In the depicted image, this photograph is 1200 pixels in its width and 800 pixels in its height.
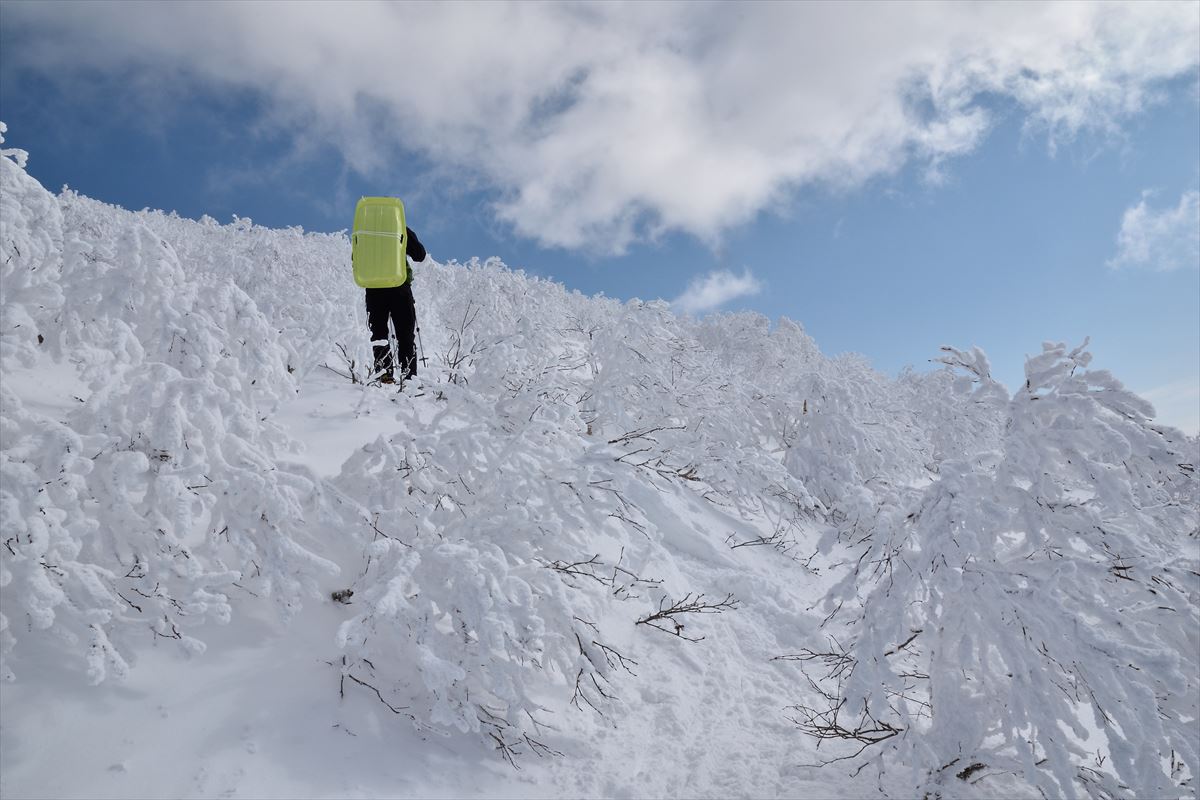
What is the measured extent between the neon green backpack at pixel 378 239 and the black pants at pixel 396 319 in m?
0.43

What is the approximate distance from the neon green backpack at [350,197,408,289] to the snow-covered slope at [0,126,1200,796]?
2.89 m

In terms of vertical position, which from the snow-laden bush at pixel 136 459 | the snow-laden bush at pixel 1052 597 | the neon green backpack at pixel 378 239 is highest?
the neon green backpack at pixel 378 239

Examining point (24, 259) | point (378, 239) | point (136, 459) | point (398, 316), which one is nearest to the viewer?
point (136, 459)

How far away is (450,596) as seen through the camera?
3.06 metres

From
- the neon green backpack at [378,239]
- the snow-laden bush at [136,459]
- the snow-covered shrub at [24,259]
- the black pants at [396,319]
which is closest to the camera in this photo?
the snow-laden bush at [136,459]

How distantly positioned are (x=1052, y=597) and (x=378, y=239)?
644 cm

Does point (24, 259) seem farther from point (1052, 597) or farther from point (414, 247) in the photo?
point (1052, 597)

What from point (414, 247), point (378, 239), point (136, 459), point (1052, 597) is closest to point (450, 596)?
point (136, 459)

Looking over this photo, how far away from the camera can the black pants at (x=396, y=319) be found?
6.95 meters

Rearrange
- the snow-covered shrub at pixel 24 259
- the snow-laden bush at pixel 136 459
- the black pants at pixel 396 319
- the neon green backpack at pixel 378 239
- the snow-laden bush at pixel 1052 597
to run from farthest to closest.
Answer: the black pants at pixel 396 319 → the neon green backpack at pixel 378 239 → the snow-covered shrub at pixel 24 259 → the snow-laden bush at pixel 1052 597 → the snow-laden bush at pixel 136 459

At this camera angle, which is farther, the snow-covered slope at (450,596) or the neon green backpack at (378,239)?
the neon green backpack at (378,239)

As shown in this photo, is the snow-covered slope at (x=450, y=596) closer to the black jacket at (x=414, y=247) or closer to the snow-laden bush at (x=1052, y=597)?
the snow-laden bush at (x=1052, y=597)

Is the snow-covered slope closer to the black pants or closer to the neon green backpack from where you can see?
the neon green backpack

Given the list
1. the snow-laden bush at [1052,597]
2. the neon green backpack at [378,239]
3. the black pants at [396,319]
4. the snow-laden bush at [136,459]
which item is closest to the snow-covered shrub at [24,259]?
the snow-laden bush at [136,459]
